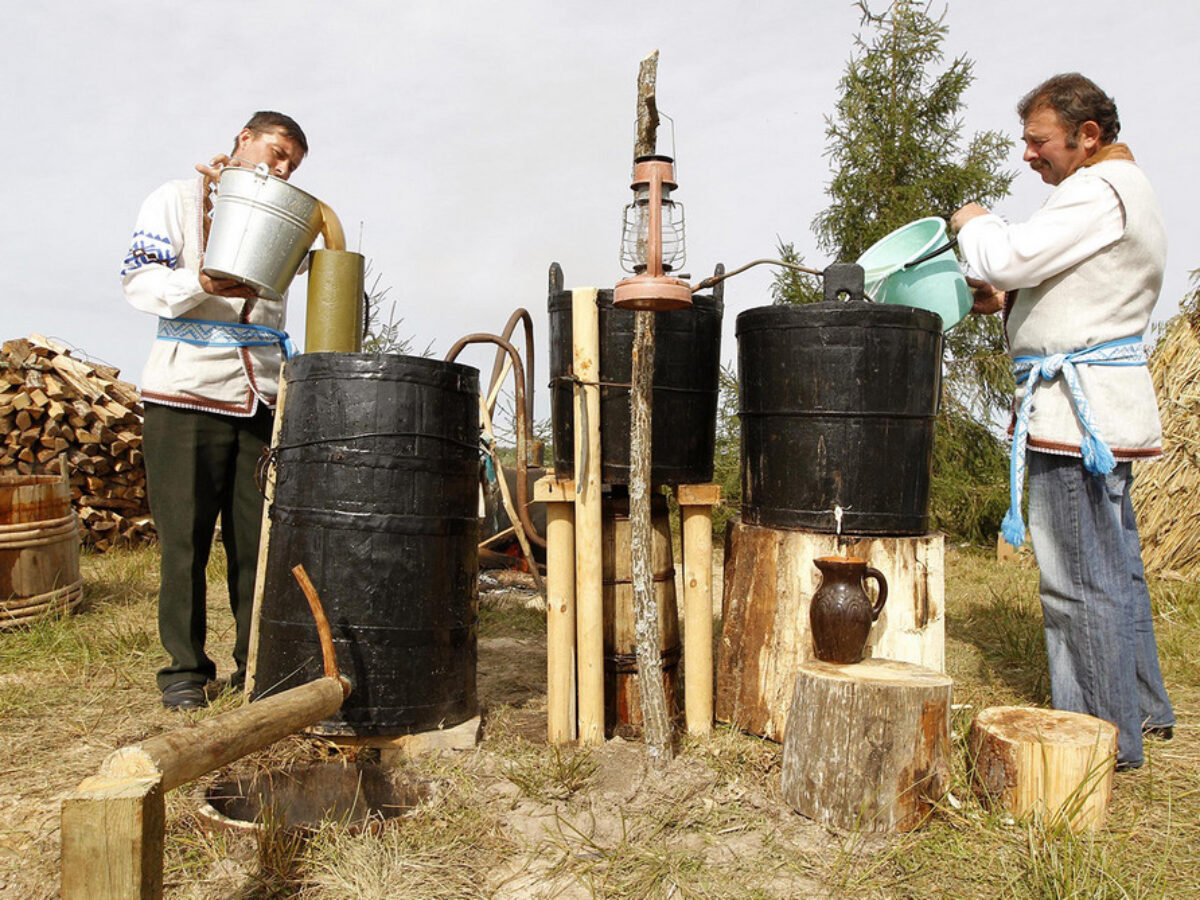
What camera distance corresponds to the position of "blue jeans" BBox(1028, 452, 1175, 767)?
3.16m

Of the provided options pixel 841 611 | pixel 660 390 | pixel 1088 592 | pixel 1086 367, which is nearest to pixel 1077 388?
pixel 1086 367

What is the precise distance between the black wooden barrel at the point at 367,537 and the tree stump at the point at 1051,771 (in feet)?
5.88

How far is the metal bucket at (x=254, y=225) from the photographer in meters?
3.20

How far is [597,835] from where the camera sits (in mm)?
2660

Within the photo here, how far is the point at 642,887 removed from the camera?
237 cm

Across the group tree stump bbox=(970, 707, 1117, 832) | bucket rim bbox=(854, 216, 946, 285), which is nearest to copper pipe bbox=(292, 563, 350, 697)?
tree stump bbox=(970, 707, 1117, 832)

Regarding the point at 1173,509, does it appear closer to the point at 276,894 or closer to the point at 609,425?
the point at 609,425

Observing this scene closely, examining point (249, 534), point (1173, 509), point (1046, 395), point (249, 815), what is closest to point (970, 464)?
point (1173, 509)

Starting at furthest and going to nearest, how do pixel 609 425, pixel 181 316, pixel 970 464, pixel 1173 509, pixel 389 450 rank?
pixel 970 464, pixel 1173 509, pixel 181 316, pixel 609 425, pixel 389 450

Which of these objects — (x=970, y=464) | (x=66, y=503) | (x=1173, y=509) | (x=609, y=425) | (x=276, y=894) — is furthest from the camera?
(x=970, y=464)

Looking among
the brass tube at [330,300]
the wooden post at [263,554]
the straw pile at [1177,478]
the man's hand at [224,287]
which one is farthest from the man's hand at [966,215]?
the straw pile at [1177,478]

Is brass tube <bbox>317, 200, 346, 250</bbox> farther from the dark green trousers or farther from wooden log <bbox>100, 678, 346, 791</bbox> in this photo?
wooden log <bbox>100, 678, 346, 791</bbox>

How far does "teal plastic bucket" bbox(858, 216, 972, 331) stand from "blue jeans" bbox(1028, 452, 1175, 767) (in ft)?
2.19

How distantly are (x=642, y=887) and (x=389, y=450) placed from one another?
1568mm
